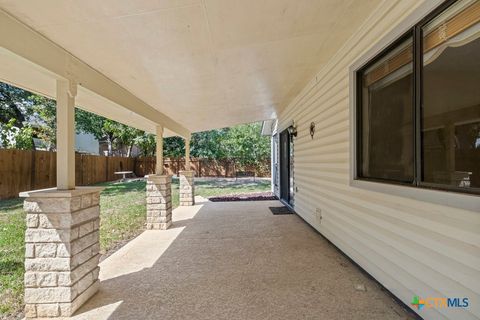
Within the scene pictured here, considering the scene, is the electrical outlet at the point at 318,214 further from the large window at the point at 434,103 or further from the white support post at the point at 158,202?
the white support post at the point at 158,202

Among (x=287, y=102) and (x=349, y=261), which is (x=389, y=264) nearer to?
(x=349, y=261)

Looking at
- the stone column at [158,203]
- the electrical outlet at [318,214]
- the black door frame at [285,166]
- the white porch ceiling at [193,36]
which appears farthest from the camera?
the black door frame at [285,166]

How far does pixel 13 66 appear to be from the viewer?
81.7 inches

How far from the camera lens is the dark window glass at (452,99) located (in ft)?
5.32

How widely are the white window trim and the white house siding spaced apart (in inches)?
1.9

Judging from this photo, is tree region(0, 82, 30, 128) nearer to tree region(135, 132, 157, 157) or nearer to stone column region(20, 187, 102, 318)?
tree region(135, 132, 157, 157)

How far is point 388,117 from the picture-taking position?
2496 millimetres

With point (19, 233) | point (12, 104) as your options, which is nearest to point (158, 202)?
point (19, 233)

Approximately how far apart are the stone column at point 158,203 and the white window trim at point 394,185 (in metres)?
3.32

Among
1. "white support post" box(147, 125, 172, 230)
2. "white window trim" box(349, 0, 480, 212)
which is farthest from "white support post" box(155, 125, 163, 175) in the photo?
"white window trim" box(349, 0, 480, 212)

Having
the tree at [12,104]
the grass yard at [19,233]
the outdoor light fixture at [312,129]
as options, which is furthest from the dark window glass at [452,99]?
the tree at [12,104]

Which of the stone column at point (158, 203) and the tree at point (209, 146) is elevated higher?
the tree at point (209, 146)

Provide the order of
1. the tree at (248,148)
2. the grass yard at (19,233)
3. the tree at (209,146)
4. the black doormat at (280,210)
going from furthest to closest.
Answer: the tree at (209,146)
the tree at (248,148)
the black doormat at (280,210)
the grass yard at (19,233)

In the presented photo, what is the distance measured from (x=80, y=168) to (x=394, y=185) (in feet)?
40.8
